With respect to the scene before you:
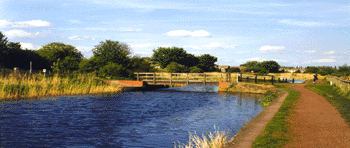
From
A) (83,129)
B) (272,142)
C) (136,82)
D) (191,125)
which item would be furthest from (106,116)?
(136,82)

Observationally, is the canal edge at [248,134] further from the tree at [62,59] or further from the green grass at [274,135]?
the tree at [62,59]

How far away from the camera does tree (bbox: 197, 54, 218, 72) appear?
110438mm

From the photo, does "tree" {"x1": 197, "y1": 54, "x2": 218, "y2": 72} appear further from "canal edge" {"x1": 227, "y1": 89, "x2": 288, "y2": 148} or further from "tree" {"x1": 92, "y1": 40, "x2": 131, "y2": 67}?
"canal edge" {"x1": 227, "y1": 89, "x2": 288, "y2": 148}

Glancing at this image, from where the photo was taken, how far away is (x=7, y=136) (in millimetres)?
10992

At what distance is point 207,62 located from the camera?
369ft

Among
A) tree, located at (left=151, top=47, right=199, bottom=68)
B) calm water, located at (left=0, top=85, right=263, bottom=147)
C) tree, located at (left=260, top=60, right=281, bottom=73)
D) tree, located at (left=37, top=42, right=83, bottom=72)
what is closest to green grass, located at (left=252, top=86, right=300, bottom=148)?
calm water, located at (left=0, top=85, right=263, bottom=147)

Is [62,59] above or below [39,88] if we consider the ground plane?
above

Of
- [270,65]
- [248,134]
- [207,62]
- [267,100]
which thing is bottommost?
[267,100]

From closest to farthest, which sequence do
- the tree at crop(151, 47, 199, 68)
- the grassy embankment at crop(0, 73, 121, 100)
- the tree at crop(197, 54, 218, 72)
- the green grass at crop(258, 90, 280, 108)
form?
the green grass at crop(258, 90, 280, 108), the grassy embankment at crop(0, 73, 121, 100), the tree at crop(151, 47, 199, 68), the tree at crop(197, 54, 218, 72)

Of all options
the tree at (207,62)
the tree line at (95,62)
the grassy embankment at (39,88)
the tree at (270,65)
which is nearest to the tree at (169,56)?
the tree at (207,62)

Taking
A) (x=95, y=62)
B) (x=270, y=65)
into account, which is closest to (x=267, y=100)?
(x=95, y=62)

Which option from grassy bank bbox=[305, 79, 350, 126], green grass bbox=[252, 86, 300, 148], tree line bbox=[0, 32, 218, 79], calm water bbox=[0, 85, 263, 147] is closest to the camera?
green grass bbox=[252, 86, 300, 148]

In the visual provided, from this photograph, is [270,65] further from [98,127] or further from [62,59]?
[98,127]

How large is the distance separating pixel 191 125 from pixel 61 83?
20987 mm
